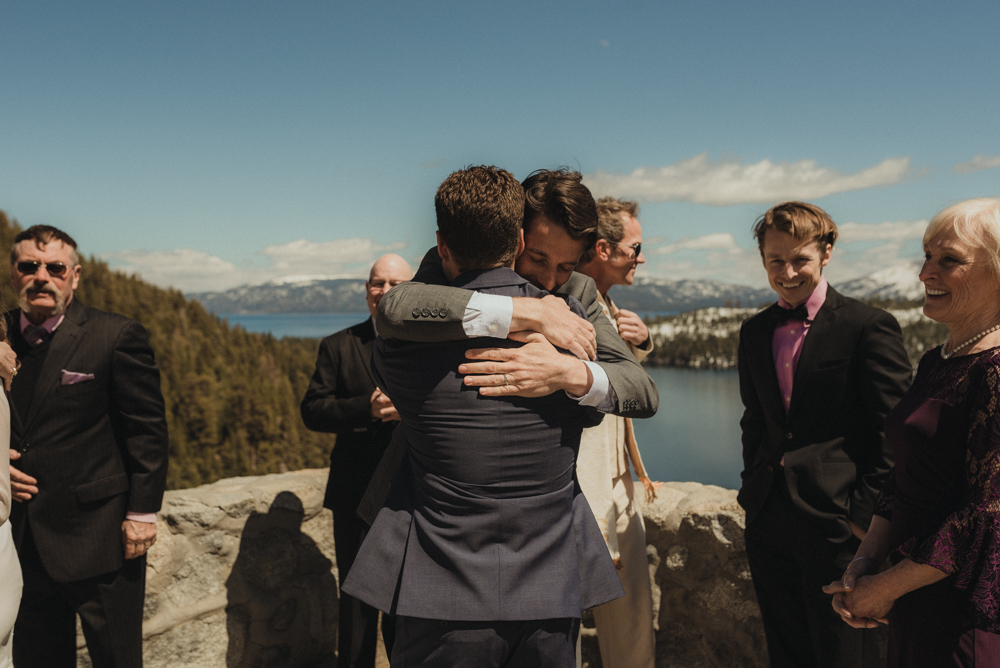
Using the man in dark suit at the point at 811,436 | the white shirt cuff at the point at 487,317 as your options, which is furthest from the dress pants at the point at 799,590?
the white shirt cuff at the point at 487,317

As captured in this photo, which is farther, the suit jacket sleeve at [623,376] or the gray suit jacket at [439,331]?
the suit jacket sleeve at [623,376]

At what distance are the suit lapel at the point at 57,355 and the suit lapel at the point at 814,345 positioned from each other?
3.16m

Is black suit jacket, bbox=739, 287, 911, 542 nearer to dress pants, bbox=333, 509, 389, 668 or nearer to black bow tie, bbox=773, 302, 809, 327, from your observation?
black bow tie, bbox=773, 302, 809, 327

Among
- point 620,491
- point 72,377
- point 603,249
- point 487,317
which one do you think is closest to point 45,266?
point 72,377

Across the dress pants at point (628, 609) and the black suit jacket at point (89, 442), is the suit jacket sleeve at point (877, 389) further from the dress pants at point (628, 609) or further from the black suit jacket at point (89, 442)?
the black suit jacket at point (89, 442)

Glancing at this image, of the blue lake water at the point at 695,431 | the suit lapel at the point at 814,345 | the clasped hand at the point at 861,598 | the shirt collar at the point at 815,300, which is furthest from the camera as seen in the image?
the blue lake water at the point at 695,431

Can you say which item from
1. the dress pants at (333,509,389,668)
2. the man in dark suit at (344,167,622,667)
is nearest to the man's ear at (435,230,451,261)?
the man in dark suit at (344,167,622,667)

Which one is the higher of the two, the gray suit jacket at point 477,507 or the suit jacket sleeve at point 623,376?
the suit jacket sleeve at point 623,376

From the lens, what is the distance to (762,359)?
9.20 ft

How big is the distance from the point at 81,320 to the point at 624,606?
111 inches

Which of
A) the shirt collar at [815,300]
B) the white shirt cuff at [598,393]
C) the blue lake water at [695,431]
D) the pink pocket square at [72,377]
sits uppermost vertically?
the shirt collar at [815,300]

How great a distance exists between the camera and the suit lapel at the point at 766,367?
2.72 m

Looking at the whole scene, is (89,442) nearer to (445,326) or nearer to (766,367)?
(445,326)

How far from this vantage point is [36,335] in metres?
2.92
